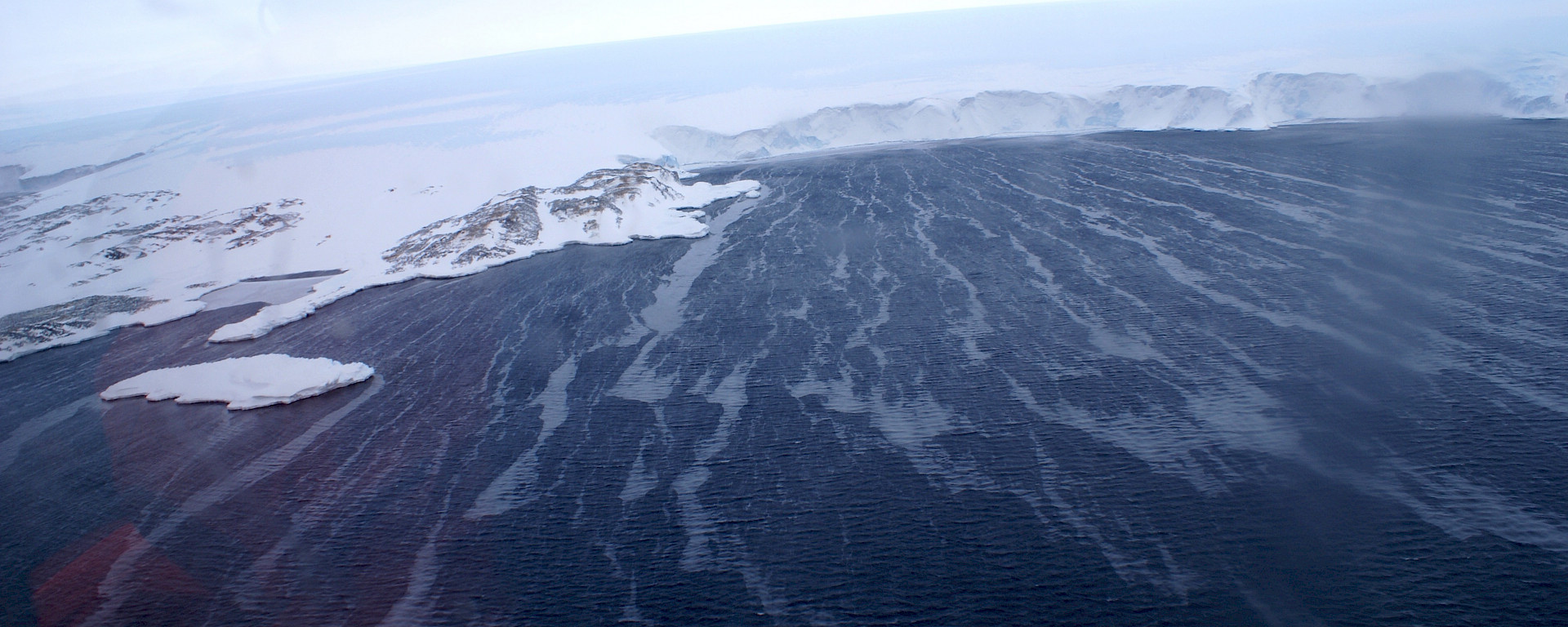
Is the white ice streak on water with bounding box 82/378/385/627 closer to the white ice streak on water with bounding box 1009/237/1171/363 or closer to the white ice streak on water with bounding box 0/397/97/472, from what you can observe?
the white ice streak on water with bounding box 0/397/97/472

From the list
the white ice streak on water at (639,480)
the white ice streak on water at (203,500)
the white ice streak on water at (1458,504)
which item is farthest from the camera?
the white ice streak on water at (639,480)

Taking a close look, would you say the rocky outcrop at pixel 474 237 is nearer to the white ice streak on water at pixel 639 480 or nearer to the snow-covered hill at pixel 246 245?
the snow-covered hill at pixel 246 245

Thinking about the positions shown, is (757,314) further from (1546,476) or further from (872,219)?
(1546,476)

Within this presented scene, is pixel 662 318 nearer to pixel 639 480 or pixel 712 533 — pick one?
pixel 639 480

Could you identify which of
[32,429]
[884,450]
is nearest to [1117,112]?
[884,450]

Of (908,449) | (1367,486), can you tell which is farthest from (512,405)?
(1367,486)

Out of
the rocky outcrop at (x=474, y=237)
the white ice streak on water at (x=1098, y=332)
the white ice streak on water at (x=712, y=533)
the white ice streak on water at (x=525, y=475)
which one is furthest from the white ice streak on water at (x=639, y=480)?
the rocky outcrop at (x=474, y=237)
